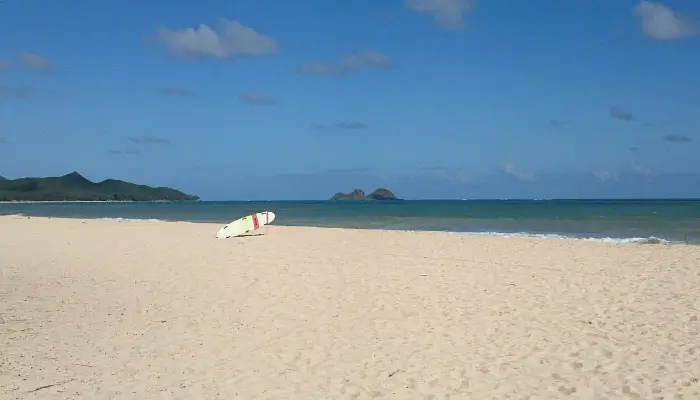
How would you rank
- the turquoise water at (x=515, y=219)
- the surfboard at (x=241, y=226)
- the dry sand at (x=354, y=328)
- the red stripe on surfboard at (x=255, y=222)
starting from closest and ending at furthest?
the dry sand at (x=354, y=328)
the surfboard at (x=241, y=226)
the red stripe on surfboard at (x=255, y=222)
the turquoise water at (x=515, y=219)

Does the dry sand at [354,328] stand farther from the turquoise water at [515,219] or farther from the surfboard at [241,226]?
the turquoise water at [515,219]

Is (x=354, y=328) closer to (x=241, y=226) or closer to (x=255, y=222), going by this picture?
(x=241, y=226)

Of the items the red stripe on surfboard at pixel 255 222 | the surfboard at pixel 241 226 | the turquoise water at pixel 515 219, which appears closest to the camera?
the surfboard at pixel 241 226

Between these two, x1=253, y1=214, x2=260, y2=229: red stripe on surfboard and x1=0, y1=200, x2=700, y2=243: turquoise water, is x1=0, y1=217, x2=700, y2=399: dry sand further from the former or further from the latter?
x1=0, y1=200, x2=700, y2=243: turquoise water

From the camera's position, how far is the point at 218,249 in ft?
61.8

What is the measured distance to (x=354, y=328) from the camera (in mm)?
8352

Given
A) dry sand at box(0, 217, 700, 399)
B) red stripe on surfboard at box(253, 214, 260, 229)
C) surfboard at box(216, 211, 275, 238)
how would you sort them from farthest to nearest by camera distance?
red stripe on surfboard at box(253, 214, 260, 229) < surfboard at box(216, 211, 275, 238) < dry sand at box(0, 217, 700, 399)

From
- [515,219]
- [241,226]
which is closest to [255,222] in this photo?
[241,226]

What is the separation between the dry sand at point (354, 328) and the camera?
611 cm

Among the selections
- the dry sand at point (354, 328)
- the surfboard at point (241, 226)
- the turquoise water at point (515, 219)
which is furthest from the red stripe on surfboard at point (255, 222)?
the turquoise water at point (515, 219)

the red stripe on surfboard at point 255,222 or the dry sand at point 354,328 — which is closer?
the dry sand at point 354,328

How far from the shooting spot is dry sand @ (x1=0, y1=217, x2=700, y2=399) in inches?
241

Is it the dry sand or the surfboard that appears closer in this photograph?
the dry sand

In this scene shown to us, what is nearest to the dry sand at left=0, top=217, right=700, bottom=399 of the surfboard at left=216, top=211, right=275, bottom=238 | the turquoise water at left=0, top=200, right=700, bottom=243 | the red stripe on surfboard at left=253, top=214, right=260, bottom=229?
the surfboard at left=216, top=211, right=275, bottom=238
